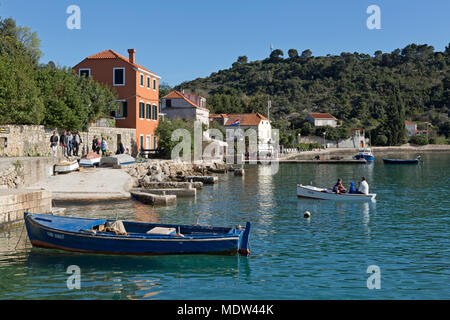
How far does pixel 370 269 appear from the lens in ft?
50.6

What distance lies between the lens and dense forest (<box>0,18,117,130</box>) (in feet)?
106

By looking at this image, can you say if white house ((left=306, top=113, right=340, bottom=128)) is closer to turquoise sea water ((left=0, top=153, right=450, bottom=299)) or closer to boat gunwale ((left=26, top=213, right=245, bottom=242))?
turquoise sea water ((left=0, top=153, right=450, bottom=299))

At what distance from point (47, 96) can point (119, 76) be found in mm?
11618

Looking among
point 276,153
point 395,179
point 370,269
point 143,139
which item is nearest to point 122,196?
point 370,269

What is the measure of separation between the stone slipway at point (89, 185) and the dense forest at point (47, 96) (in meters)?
5.70

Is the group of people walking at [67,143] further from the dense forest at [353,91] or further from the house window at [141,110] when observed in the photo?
the dense forest at [353,91]

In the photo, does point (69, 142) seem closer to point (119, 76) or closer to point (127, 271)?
point (119, 76)

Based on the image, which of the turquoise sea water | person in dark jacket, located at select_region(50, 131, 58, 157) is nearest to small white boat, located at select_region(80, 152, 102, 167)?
person in dark jacket, located at select_region(50, 131, 58, 157)

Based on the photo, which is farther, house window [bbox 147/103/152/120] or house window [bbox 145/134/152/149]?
house window [bbox 145/134/152/149]

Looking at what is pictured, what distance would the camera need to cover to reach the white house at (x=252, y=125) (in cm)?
8644

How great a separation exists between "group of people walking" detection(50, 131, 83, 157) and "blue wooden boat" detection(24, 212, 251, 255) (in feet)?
58.9

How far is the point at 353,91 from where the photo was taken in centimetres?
15388

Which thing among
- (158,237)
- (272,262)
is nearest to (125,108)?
(158,237)

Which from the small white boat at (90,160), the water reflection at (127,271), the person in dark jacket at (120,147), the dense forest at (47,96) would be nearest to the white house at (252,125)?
the person in dark jacket at (120,147)
